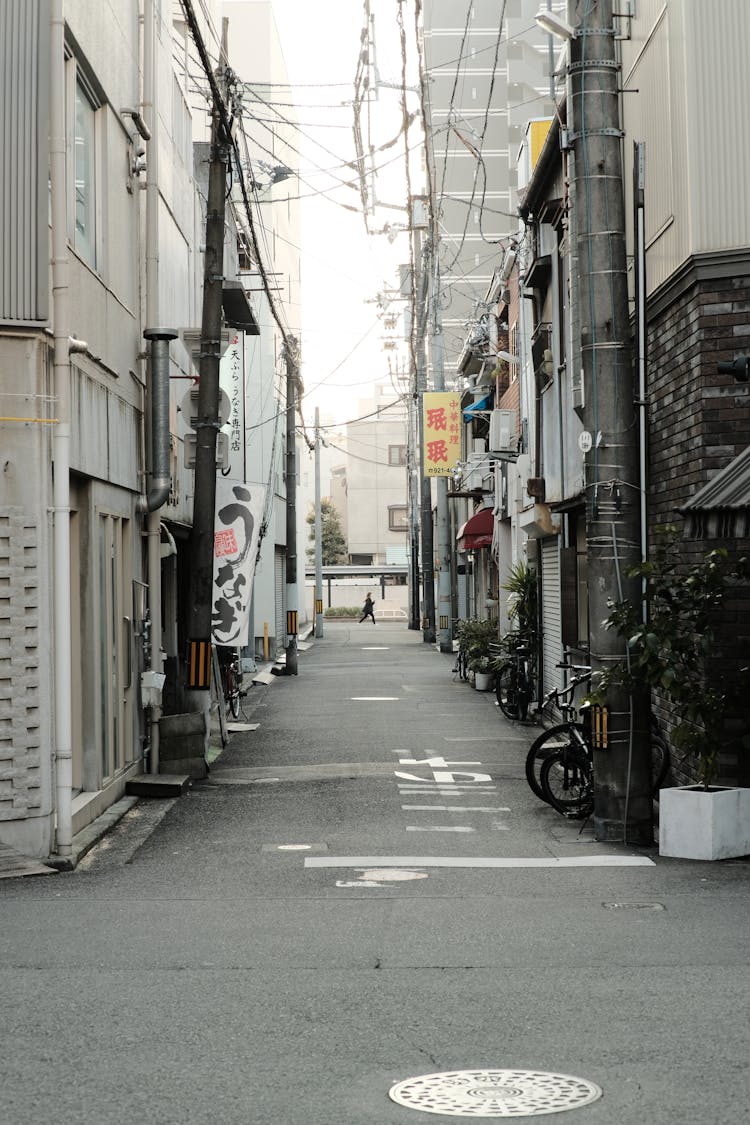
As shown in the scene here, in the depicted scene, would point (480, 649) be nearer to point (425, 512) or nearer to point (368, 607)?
point (425, 512)

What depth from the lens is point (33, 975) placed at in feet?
22.6

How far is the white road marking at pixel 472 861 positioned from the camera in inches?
411

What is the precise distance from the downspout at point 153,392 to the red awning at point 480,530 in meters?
18.5

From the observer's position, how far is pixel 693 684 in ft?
34.7

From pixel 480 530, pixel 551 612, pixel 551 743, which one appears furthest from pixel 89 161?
pixel 480 530

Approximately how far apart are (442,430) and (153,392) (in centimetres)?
2460

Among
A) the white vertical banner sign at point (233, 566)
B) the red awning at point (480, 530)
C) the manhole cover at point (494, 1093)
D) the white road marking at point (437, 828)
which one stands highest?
the red awning at point (480, 530)

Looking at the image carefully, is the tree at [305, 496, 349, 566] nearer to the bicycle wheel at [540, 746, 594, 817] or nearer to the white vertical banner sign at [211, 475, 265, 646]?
the white vertical banner sign at [211, 475, 265, 646]

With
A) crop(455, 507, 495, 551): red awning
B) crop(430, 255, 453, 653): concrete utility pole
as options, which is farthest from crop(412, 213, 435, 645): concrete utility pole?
crop(455, 507, 495, 551): red awning

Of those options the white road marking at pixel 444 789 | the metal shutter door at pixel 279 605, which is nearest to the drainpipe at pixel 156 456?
the white road marking at pixel 444 789

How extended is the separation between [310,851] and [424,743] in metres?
7.64

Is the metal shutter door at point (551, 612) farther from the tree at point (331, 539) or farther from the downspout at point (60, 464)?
the tree at point (331, 539)

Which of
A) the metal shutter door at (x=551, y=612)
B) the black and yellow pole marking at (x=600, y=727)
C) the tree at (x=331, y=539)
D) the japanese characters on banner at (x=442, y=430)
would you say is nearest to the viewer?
the black and yellow pole marking at (x=600, y=727)

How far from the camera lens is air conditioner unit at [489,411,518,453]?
27234 mm
